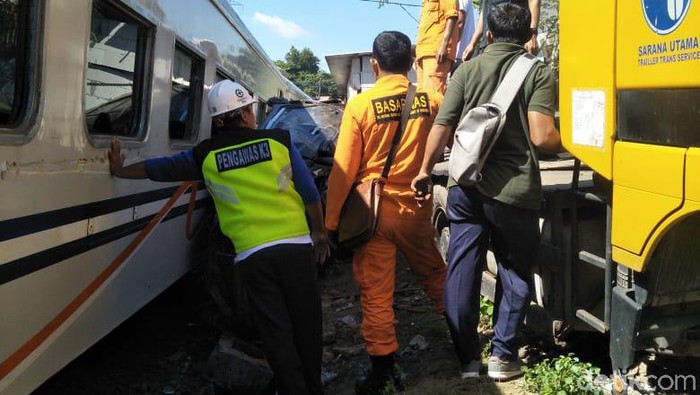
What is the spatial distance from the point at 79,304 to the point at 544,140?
7.59 ft

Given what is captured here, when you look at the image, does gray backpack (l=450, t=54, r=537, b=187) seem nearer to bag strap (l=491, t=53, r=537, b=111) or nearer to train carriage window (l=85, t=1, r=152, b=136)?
bag strap (l=491, t=53, r=537, b=111)

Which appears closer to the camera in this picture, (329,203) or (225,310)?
(329,203)

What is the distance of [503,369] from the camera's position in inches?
123

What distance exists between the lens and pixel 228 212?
300cm

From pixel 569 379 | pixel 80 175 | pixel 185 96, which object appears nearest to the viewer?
pixel 80 175

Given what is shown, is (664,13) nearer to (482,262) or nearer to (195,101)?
(482,262)

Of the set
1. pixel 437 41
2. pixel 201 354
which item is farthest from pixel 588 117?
pixel 201 354

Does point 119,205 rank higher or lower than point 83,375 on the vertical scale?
higher

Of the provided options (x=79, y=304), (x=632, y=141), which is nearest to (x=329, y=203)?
(x=79, y=304)

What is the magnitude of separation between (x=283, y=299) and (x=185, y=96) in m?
2.27

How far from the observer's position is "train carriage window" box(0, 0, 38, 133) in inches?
86.4

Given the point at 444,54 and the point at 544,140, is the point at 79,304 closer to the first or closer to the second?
the point at 544,140

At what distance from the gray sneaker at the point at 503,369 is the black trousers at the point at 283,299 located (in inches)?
39.1

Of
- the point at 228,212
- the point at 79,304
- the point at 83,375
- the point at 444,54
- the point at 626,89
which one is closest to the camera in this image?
the point at 626,89
